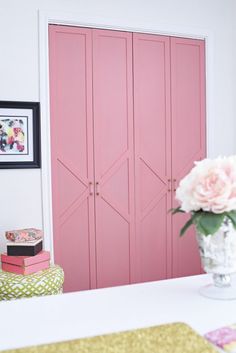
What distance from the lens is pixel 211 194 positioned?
1.04 meters

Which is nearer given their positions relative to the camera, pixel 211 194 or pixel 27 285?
pixel 211 194

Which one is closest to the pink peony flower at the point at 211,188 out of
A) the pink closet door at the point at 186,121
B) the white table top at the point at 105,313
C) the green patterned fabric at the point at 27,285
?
the white table top at the point at 105,313

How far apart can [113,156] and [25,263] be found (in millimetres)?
1188

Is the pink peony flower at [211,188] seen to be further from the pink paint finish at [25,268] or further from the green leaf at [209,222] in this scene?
the pink paint finish at [25,268]

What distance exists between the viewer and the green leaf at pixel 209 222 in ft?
3.38

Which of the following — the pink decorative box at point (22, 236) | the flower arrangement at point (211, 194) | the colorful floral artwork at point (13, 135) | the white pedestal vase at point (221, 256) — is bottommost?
the pink decorative box at point (22, 236)

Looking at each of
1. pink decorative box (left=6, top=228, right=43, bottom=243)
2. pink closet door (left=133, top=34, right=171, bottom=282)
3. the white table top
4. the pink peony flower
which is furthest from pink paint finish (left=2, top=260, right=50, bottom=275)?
the pink peony flower

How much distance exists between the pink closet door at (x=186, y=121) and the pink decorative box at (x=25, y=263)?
135 cm

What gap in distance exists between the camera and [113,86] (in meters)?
3.17

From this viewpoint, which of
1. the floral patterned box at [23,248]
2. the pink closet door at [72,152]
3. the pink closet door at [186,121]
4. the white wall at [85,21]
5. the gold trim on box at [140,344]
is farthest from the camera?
the pink closet door at [186,121]

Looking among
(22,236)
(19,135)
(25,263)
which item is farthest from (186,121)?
(25,263)

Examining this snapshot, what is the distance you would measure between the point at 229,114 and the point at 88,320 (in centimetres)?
296

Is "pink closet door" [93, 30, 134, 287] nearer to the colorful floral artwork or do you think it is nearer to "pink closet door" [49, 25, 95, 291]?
"pink closet door" [49, 25, 95, 291]

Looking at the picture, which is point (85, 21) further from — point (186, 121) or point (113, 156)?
point (186, 121)
